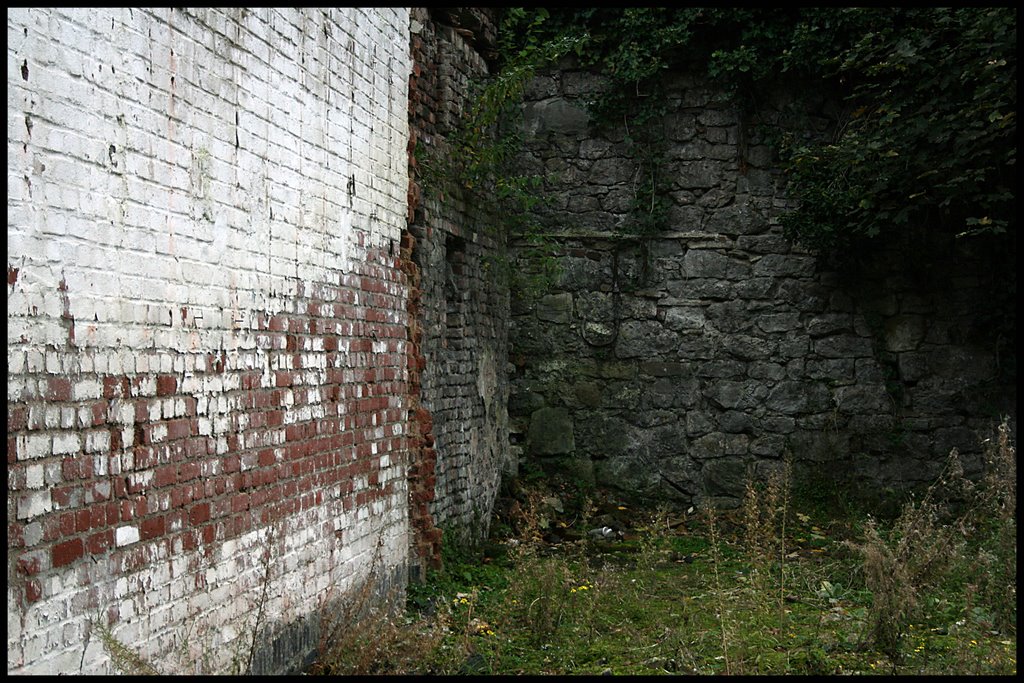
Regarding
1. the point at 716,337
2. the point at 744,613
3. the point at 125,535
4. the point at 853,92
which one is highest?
the point at 853,92

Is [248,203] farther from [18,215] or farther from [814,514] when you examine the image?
[814,514]

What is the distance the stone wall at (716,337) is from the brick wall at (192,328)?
3.64m

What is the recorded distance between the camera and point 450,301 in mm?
7496

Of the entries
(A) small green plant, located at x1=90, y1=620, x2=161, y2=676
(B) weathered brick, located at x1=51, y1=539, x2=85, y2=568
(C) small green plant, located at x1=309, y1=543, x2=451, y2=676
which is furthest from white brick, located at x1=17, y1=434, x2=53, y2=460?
(C) small green plant, located at x1=309, y1=543, x2=451, y2=676

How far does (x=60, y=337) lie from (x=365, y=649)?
219cm

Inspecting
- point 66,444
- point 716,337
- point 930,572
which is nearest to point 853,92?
point 716,337

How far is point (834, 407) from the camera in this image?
8.88 metres

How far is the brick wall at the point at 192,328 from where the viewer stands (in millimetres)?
2922

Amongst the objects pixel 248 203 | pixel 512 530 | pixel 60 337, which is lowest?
pixel 512 530

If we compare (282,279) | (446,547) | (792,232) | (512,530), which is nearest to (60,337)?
(282,279)

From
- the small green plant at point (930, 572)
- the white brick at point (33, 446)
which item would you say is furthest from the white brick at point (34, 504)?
the small green plant at point (930, 572)

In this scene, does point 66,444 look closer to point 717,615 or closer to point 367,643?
point 367,643

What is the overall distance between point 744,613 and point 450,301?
10.2ft

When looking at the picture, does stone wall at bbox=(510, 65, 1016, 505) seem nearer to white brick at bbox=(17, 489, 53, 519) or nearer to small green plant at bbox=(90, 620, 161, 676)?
small green plant at bbox=(90, 620, 161, 676)
